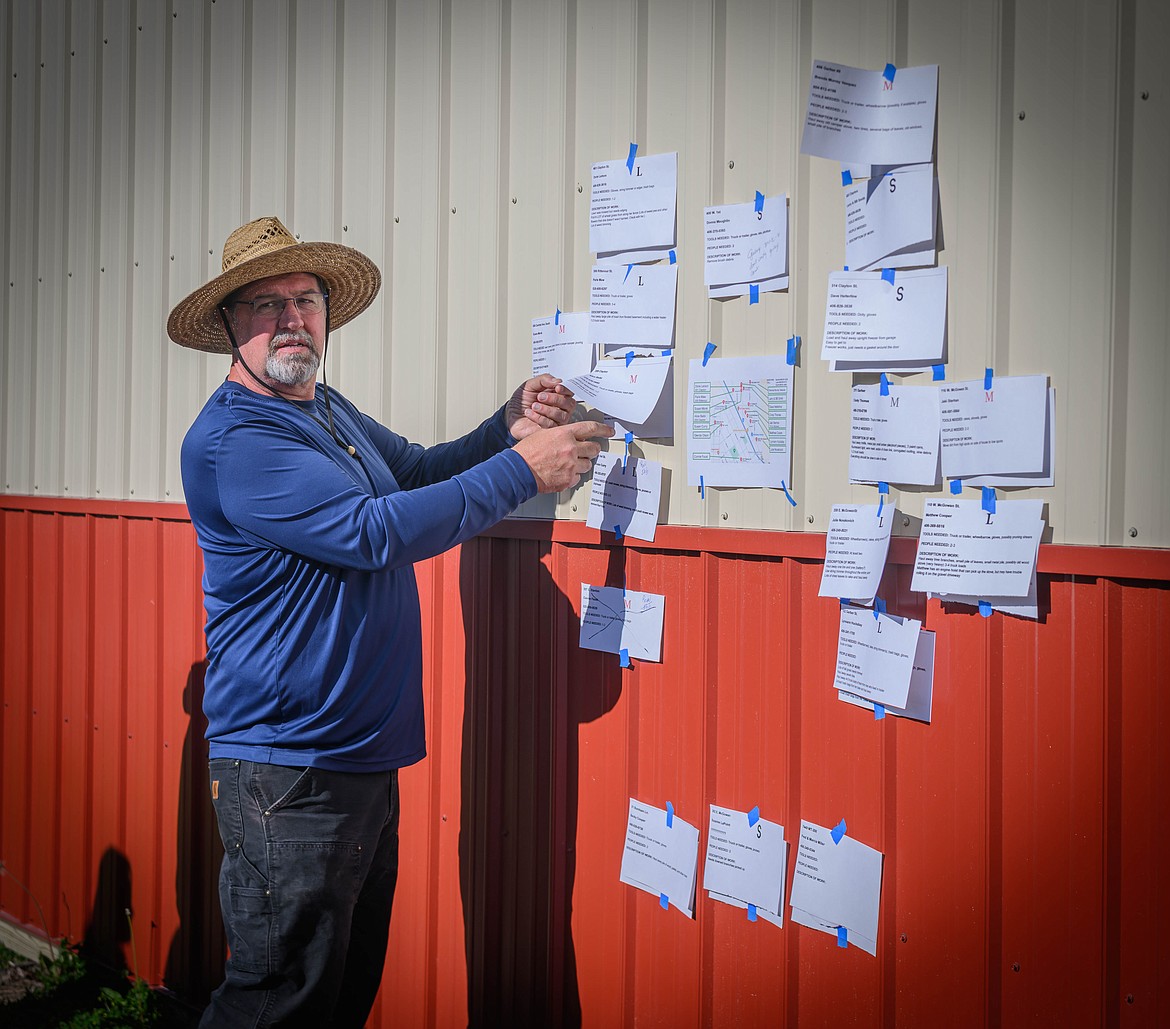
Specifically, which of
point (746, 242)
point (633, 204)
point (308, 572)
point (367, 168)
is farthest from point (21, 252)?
point (746, 242)

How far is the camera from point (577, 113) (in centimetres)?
251

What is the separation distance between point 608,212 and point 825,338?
658mm

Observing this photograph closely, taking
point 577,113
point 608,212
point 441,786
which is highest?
point 577,113

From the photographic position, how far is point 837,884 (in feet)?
7.02

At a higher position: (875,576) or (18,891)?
(875,576)

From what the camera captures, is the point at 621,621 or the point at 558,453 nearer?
the point at 558,453

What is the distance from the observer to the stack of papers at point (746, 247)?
7.11ft

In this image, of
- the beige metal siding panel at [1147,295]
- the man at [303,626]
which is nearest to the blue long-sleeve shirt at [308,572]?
the man at [303,626]

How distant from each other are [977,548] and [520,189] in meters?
1.48

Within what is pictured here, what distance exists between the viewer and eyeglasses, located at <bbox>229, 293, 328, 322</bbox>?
8.23 ft

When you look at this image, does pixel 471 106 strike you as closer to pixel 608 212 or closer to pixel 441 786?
pixel 608 212

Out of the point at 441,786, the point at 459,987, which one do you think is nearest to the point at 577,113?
the point at 441,786

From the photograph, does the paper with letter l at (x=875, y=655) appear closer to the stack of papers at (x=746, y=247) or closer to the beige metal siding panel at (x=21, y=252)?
the stack of papers at (x=746, y=247)

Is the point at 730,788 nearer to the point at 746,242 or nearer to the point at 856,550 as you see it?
the point at 856,550
